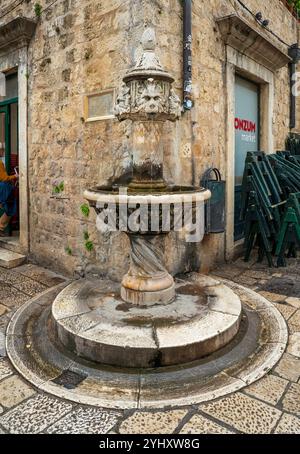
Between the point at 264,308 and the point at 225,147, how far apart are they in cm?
241

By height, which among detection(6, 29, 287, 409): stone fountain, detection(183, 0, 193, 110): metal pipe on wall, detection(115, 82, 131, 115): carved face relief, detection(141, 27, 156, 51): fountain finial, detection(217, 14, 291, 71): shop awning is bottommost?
detection(6, 29, 287, 409): stone fountain

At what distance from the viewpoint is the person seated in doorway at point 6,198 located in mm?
5777

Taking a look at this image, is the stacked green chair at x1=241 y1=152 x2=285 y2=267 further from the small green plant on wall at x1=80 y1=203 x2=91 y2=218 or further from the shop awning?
the small green plant on wall at x1=80 y1=203 x2=91 y2=218

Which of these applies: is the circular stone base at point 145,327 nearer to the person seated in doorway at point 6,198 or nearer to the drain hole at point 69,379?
the drain hole at point 69,379

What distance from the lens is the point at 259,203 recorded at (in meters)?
4.71

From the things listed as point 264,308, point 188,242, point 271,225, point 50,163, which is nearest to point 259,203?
point 271,225

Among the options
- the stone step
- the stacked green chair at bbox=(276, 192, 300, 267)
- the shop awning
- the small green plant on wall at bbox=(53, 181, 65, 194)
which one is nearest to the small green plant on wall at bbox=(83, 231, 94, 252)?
the small green plant on wall at bbox=(53, 181, 65, 194)

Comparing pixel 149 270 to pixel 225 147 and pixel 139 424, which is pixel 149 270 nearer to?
pixel 139 424

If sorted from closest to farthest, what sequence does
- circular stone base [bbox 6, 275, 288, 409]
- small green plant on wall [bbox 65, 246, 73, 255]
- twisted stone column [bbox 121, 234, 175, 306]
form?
circular stone base [bbox 6, 275, 288, 409]
twisted stone column [bbox 121, 234, 175, 306]
small green plant on wall [bbox 65, 246, 73, 255]

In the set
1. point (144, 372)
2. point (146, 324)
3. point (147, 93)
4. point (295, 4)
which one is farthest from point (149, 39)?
point (295, 4)

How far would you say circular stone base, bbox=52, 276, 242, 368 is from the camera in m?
2.40

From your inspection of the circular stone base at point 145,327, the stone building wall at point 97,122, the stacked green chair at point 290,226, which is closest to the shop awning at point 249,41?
the stone building wall at point 97,122

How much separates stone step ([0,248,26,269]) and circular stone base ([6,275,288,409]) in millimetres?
2028

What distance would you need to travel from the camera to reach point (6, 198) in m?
5.79
